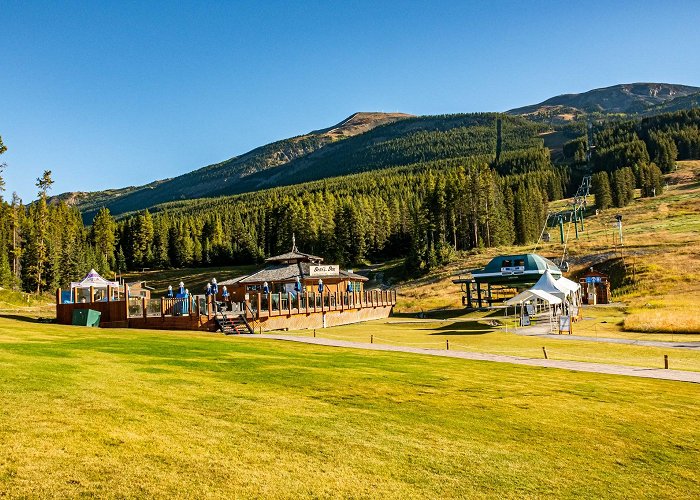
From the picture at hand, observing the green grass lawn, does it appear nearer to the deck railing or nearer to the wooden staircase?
the deck railing

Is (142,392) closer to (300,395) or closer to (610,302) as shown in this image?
(300,395)

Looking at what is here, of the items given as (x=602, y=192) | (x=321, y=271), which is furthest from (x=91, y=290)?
(x=602, y=192)

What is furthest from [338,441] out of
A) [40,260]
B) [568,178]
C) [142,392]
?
[568,178]

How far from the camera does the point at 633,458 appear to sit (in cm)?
966

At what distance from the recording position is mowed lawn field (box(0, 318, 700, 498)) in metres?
7.36

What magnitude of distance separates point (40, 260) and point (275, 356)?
72.0m

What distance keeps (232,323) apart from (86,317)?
337 inches

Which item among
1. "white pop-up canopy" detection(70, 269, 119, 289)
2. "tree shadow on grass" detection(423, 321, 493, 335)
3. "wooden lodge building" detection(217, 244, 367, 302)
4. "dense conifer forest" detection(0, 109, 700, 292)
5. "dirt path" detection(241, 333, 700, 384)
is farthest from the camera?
"dense conifer forest" detection(0, 109, 700, 292)

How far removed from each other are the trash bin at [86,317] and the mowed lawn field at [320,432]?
18121 millimetres

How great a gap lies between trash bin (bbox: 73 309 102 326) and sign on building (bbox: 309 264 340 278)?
2195 centimetres

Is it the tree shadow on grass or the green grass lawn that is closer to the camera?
the green grass lawn

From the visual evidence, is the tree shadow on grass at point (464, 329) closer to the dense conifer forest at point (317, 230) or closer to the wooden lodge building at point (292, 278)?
Answer: the wooden lodge building at point (292, 278)

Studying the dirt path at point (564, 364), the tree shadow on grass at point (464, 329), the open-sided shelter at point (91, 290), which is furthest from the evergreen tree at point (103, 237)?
the dirt path at point (564, 364)

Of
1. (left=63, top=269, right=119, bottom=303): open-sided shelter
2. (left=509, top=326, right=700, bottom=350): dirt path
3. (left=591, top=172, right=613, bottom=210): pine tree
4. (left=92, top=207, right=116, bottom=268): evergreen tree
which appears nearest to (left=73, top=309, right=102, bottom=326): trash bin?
(left=63, top=269, right=119, bottom=303): open-sided shelter
